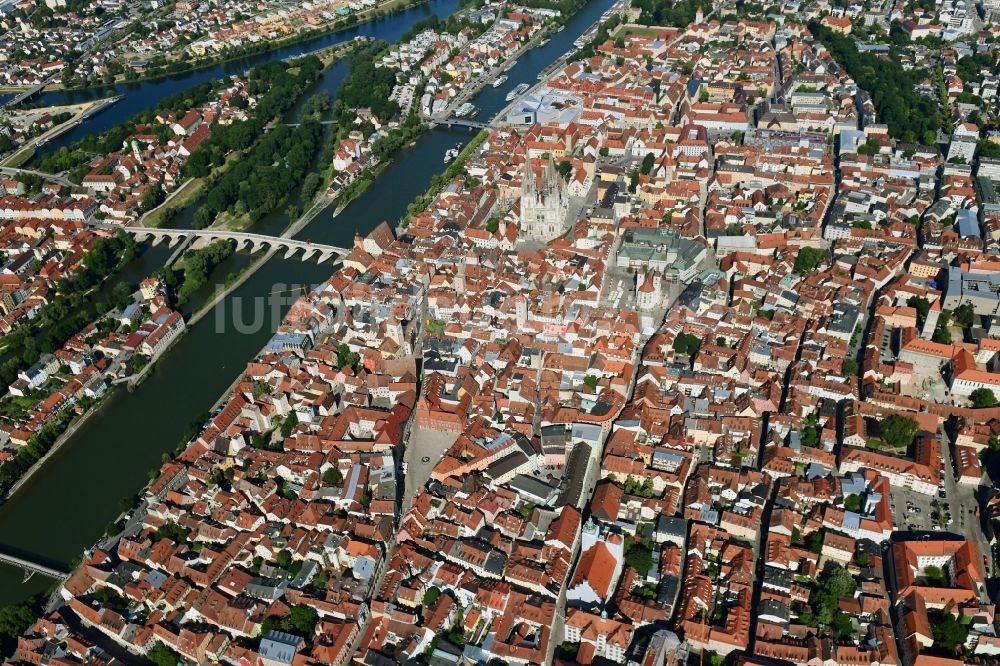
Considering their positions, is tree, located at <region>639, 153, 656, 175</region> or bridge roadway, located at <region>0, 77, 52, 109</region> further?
bridge roadway, located at <region>0, 77, 52, 109</region>

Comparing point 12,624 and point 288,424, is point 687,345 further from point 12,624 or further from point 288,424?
point 12,624

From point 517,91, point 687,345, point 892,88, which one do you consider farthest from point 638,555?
point 517,91

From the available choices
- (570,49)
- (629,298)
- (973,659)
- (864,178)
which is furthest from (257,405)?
(570,49)

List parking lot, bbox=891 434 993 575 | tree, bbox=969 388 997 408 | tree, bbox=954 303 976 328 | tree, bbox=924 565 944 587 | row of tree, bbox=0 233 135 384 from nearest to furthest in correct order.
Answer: tree, bbox=924 565 944 587
parking lot, bbox=891 434 993 575
tree, bbox=969 388 997 408
tree, bbox=954 303 976 328
row of tree, bbox=0 233 135 384

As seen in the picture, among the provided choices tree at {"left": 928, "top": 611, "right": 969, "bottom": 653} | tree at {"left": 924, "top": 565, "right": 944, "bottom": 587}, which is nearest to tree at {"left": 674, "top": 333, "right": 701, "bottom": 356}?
tree at {"left": 924, "top": 565, "right": 944, "bottom": 587}

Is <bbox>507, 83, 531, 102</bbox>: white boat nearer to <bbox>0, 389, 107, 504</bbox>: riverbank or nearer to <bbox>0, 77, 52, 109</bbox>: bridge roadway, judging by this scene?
<bbox>0, 389, 107, 504</bbox>: riverbank

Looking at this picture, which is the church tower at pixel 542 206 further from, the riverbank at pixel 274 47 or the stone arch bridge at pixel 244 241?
the riverbank at pixel 274 47

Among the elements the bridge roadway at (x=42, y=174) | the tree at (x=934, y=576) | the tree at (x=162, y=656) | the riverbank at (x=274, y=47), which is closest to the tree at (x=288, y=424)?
the tree at (x=162, y=656)
